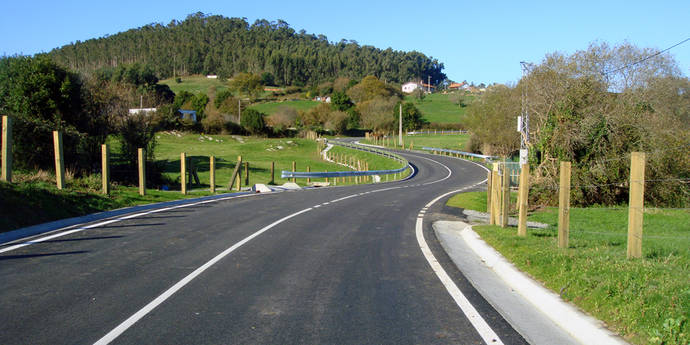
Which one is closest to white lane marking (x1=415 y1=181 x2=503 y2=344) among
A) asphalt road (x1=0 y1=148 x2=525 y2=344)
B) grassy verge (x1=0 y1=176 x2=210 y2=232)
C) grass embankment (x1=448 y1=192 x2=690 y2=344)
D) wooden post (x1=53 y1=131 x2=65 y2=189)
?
asphalt road (x1=0 y1=148 x2=525 y2=344)

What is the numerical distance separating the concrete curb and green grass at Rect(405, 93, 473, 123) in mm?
108806

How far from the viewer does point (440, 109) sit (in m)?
140

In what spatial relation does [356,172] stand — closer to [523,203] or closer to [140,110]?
[140,110]

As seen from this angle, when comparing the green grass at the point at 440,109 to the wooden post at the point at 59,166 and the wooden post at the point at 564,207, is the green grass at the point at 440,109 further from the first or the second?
the wooden post at the point at 564,207

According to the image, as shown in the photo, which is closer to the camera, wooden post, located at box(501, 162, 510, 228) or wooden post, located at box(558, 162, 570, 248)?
wooden post, located at box(558, 162, 570, 248)

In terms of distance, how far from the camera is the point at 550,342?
5316 mm

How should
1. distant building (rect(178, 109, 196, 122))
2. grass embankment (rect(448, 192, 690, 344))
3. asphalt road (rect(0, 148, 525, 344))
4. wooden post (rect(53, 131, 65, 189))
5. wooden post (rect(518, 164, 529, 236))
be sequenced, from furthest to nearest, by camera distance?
distant building (rect(178, 109, 196, 122))
wooden post (rect(53, 131, 65, 189))
wooden post (rect(518, 164, 529, 236))
asphalt road (rect(0, 148, 525, 344))
grass embankment (rect(448, 192, 690, 344))

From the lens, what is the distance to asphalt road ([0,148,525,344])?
5.36m

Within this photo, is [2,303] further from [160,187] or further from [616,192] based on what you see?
[616,192]

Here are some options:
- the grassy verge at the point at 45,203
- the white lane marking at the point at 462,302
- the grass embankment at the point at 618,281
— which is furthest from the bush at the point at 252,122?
the white lane marking at the point at 462,302

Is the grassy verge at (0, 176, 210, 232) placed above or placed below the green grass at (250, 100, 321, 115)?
below

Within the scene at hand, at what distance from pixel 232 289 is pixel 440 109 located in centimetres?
13737

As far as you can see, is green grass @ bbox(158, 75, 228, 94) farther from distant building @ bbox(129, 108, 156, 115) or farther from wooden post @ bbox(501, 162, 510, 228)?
wooden post @ bbox(501, 162, 510, 228)

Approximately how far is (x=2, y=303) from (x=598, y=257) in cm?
822
